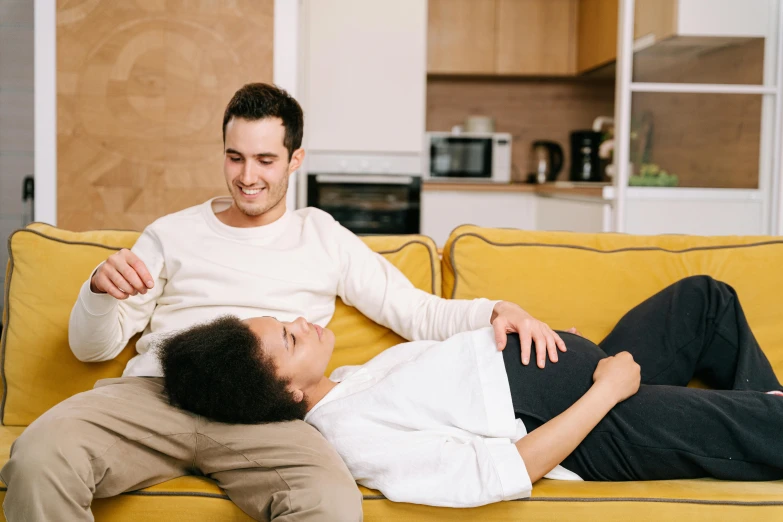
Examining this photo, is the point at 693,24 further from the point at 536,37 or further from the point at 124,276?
the point at 124,276

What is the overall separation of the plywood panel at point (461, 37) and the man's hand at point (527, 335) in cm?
391

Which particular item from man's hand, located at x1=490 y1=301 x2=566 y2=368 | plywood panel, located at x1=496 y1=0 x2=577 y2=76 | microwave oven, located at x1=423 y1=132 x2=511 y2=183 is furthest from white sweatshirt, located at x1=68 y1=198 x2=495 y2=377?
plywood panel, located at x1=496 y1=0 x2=577 y2=76

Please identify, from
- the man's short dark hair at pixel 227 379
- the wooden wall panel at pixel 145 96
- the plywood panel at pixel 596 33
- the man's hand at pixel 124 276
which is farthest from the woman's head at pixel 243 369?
the plywood panel at pixel 596 33

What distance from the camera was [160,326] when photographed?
1.88 m

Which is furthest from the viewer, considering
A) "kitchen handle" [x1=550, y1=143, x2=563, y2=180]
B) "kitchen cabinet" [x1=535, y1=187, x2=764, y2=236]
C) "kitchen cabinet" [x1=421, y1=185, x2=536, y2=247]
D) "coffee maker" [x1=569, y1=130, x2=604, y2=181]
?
"kitchen handle" [x1=550, y1=143, x2=563, y2=180]

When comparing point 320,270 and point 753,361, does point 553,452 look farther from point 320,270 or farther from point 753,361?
point 320,270

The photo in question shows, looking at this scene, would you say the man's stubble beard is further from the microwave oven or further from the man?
the microwave oven

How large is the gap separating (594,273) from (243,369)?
3.28ft

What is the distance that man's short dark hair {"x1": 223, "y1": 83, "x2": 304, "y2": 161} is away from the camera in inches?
78.3

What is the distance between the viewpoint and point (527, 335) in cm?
168

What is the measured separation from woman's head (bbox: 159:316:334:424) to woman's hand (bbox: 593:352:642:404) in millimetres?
571

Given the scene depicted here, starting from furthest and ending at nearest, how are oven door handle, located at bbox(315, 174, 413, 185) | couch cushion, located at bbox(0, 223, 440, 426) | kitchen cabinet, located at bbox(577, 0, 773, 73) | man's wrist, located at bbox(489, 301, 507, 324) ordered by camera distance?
oven door handle, located at bbox(315, 174, 413, 185) → kitchen cabinet, located at bbox(577, 0, 773, 73) → couch cushion, located at bbox(0, 223, 440, 426) → man's wrist, located at bbox(489, 301, 507, 324)

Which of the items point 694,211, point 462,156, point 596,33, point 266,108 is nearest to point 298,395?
point 266,108

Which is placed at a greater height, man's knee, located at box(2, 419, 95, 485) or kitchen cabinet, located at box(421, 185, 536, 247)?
kitchen cabinet, located at box(421, 185, 536, 247)
